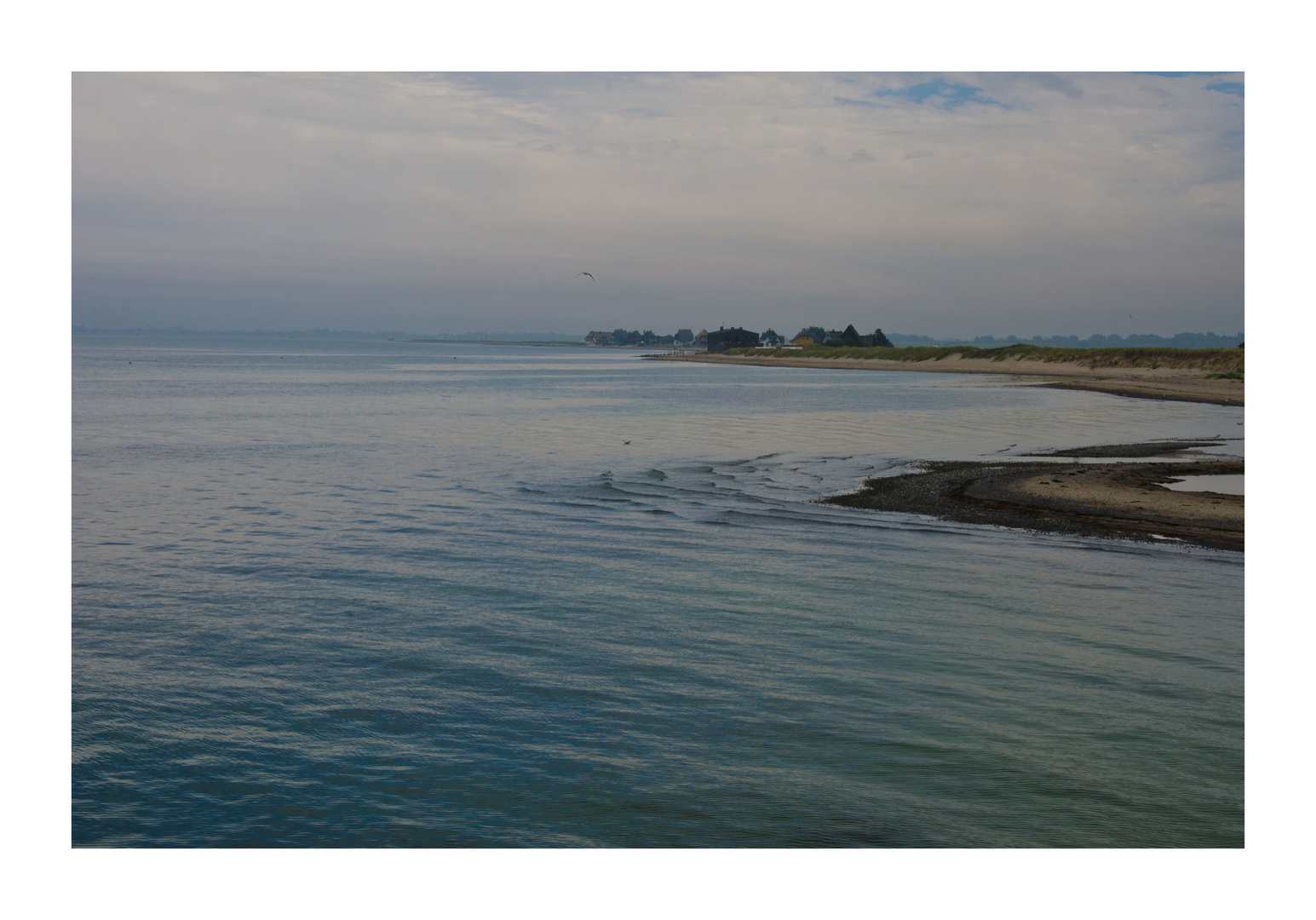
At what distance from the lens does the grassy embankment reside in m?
110

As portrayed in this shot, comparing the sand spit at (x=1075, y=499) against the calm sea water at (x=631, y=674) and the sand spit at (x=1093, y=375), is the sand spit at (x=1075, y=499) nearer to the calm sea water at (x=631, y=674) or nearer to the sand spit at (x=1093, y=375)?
the calm sea water at (x=631, y=674)

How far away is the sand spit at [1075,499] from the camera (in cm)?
2328

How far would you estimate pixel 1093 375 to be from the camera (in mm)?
122500

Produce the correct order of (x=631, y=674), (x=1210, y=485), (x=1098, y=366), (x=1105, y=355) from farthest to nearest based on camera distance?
1. (x=1105, y=355)
2. (x=1098, y=366)
3. (x=1210, y=485)
4. (x=631, y=674)

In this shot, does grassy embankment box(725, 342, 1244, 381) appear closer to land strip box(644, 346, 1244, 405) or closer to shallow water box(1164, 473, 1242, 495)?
land strip box(644, 346, 1244, 405)

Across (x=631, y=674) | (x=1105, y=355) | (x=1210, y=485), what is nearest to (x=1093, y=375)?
(x=1105, y=355)

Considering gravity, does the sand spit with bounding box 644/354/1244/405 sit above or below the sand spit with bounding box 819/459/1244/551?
above

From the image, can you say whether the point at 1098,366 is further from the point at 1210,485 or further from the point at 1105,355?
the point at 1210,485

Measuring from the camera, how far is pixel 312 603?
16.7 meters

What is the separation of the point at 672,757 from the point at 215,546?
15090mm

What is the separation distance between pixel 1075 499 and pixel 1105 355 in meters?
118

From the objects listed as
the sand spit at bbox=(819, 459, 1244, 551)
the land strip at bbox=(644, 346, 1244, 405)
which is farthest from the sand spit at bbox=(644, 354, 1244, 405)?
the sand spit at bbox=(819, 459, 1244, 551)

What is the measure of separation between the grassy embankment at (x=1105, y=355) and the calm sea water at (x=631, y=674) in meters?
93.3

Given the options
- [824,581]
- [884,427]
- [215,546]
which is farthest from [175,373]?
[824,581]
